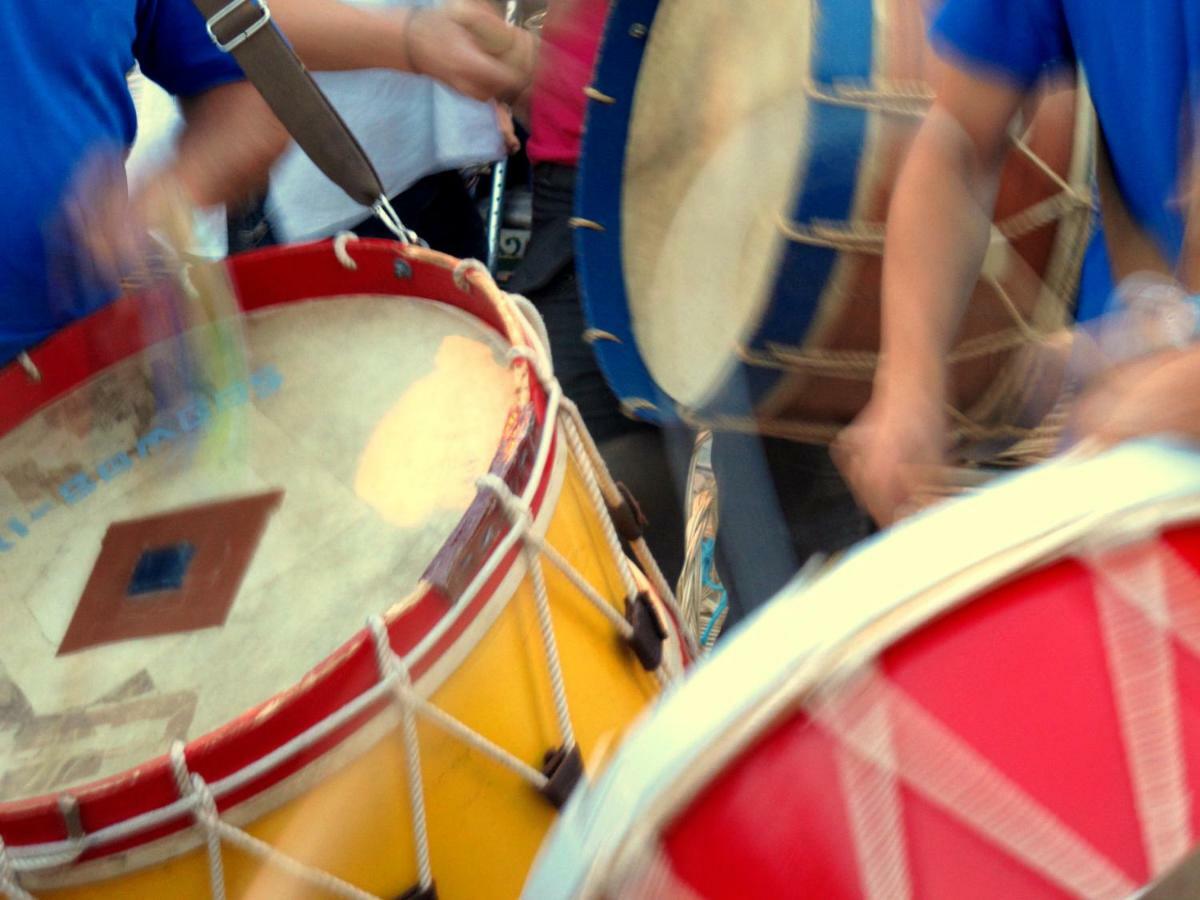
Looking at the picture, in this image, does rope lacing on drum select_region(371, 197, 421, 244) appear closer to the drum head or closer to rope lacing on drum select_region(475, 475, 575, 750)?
the drum head

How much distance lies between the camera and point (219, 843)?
83 cm

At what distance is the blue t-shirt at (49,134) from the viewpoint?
3.80 ft

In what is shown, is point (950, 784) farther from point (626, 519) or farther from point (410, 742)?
point (626, 519)

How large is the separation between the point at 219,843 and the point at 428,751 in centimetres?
14

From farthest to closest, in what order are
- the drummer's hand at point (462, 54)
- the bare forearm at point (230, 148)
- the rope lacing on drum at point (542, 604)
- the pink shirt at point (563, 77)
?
the pink shirt at point (563, 77)
the drummer's hand at point (462, 54)
the bare forearm at point (230, 148)
the rope lacing on drum at point (542, 604)

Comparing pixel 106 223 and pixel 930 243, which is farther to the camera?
pixel 106 223

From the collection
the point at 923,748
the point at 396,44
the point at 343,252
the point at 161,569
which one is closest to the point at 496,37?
the point at 396,44

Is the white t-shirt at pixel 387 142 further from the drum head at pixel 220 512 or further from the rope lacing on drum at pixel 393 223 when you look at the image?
the drum head at pixel 220 512

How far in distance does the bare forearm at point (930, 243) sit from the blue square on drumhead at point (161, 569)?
1.81 ft

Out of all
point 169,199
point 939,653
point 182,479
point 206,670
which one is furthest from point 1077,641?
point 169,199

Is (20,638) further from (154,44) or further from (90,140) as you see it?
(154,44)

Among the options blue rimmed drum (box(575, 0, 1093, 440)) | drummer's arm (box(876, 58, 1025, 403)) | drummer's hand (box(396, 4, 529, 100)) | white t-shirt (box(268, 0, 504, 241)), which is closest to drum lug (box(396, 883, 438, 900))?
drummer's arm (box(876, 58, 1025, 403))

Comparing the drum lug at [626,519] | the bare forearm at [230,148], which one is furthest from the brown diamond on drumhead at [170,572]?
the bare forearm at [230,148]

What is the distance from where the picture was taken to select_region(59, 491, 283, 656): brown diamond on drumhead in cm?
101
